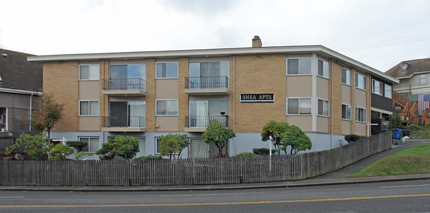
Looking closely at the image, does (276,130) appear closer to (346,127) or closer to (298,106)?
(298,106)

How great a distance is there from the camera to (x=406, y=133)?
1438 inches

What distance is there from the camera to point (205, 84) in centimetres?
2742

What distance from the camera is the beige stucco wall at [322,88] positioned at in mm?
26188

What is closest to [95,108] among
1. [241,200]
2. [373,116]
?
[241,200]

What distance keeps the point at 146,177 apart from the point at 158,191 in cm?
169

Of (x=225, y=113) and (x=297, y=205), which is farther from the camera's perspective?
(x=225, y=113)

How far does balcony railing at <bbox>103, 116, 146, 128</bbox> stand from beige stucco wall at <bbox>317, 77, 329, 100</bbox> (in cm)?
1267

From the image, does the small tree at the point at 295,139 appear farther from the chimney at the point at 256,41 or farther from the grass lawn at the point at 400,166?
the chimney at the point at 256,41

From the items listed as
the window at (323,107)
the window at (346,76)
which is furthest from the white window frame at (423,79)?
the window at (323,107)

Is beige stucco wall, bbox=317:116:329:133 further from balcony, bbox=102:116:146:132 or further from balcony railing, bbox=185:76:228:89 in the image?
balcony, bbox=102:116:146:132

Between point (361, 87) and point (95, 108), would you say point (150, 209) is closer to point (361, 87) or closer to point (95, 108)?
point (95, 108)

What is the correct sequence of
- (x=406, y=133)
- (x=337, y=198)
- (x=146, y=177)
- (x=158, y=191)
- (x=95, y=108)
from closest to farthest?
(x=337, y=198), (x=158, y=191), (x=146, y=177), (x=95, y=108), (x=406, y=133)

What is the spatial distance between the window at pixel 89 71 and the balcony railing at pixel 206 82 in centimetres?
713

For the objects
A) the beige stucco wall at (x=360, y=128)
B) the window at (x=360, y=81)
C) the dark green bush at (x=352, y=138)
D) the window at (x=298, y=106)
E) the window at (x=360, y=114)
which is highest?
the window at (x=360, y=81)
